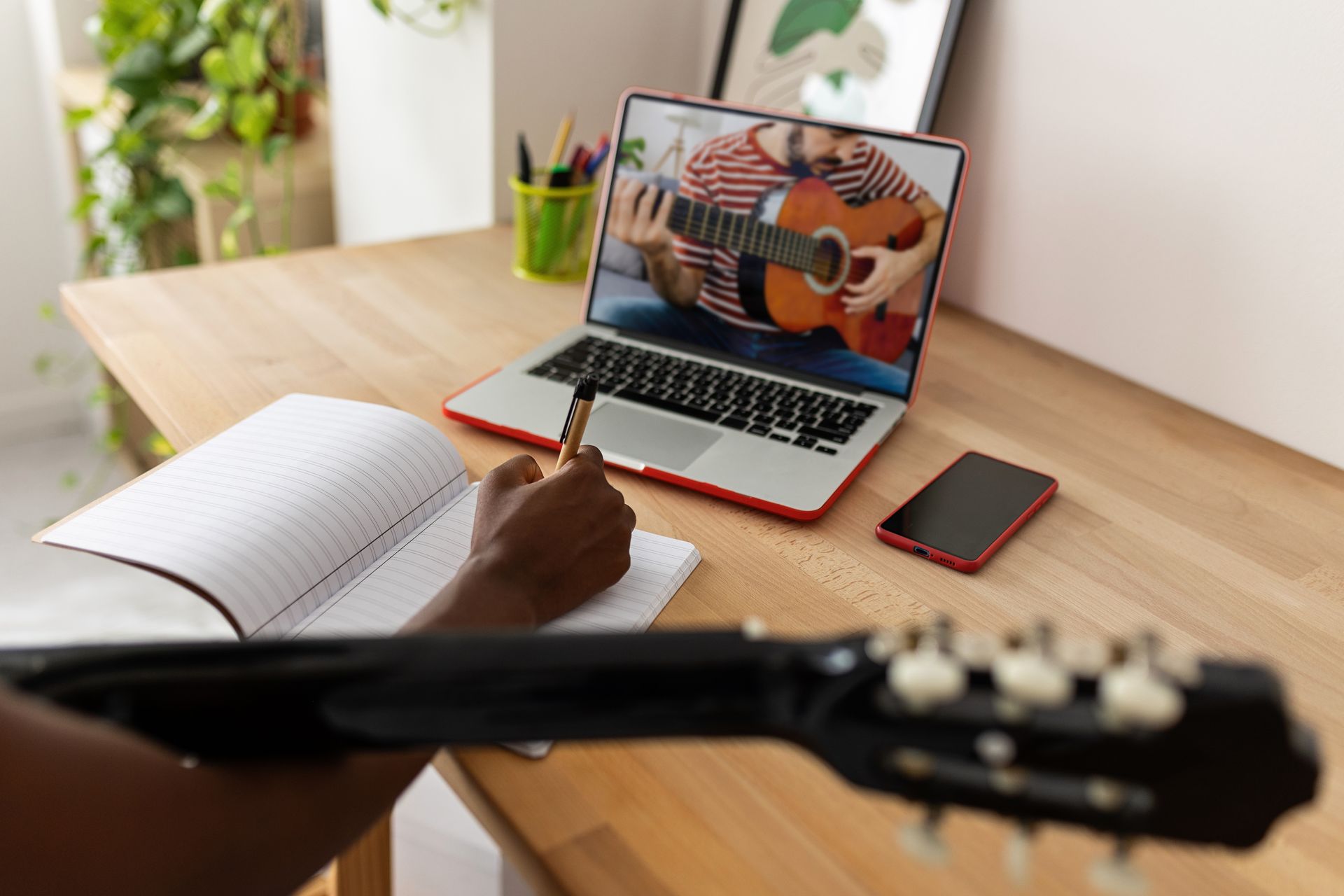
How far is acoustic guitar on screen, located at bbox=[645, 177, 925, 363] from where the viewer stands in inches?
36.5

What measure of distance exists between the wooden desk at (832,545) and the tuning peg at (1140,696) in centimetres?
20

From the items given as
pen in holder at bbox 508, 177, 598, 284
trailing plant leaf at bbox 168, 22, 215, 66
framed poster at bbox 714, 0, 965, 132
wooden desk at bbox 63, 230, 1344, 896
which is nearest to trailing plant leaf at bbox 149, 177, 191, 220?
trailing plant leaf at bbox 168, 22, 215, 66

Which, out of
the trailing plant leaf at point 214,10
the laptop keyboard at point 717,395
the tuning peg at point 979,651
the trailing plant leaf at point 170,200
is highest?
the trailing plant leaf at point 214,10

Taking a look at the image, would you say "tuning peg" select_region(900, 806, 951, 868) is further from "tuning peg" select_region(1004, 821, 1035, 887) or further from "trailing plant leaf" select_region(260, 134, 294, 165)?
"trailing plant leaf" select_region(260, 134, 294, 165)

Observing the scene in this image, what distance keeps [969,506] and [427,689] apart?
515 mm

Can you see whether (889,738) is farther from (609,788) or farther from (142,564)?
(142,564)

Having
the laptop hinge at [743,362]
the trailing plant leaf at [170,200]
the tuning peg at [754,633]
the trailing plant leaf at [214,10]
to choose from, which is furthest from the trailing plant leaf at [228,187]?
the tuning peg at [754,633]

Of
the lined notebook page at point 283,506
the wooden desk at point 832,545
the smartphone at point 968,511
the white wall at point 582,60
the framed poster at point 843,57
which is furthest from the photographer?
the white wall at point 582,60

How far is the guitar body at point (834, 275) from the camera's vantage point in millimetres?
924

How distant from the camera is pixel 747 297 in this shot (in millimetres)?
972

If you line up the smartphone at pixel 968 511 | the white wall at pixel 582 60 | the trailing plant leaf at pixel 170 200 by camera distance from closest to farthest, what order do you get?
the smartphone at pixel 968 511, the white wall at pixel 582 60, the trailing plant leaf at pixel 170 200

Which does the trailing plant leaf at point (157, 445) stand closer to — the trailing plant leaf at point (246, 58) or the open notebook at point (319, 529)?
the trailing plant leaf at point (246, 58)

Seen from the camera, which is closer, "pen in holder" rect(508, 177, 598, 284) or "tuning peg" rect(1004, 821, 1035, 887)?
"tuning peg" rect(1004, 821, 1035, 887)

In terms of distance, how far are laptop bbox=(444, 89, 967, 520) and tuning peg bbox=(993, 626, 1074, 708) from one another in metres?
0.48
